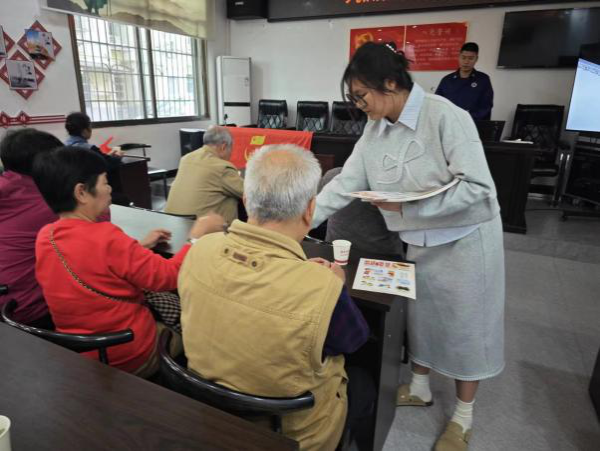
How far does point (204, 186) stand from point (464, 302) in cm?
155

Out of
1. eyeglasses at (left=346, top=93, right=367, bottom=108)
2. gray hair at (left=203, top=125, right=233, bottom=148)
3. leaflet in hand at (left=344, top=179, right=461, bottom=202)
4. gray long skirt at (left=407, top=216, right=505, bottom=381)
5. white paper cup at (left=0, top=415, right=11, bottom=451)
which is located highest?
eyeglasses at (left=346, top=93, right=367, bottom=108)

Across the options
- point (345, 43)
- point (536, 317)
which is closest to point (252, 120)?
point (345, 43)

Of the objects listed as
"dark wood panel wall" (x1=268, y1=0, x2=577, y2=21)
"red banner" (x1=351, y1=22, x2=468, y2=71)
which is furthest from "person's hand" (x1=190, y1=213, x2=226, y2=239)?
"dark wood panel wall" (x1=268, y1=0, x2=577, y2=21)

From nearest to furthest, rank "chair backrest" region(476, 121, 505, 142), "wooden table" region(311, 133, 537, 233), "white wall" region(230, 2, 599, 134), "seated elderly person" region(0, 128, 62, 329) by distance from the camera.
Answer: "seated elderly person" region(0, 128, 62, 329), "wooden table" region(311, 133, 537, 233), "chair backrest" region(476, 121, 505, 142), "white wall" region(230, 2, 599, 134)

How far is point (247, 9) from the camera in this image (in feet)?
22.6

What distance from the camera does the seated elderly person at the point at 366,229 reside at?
5.81 feet

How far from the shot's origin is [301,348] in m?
0.86

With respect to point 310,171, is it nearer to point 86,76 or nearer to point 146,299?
point 146,299

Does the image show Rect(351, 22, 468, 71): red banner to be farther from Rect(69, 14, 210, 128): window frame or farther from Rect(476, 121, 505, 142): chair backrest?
Rect(69, 14, 210, 128): window frame

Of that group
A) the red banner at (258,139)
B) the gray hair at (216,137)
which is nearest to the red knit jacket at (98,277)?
the gray hair at (216,137)

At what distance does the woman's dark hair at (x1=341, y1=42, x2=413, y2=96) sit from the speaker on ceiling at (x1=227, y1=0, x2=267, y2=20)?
636 centimetres

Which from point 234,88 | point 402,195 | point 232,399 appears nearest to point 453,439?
point 402,195

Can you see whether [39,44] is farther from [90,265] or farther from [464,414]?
[464,414]

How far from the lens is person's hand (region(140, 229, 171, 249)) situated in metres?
1.65
